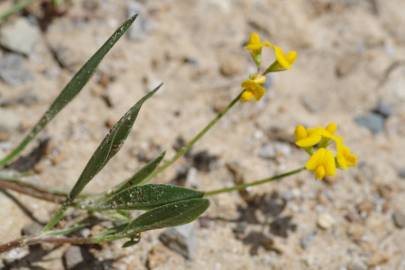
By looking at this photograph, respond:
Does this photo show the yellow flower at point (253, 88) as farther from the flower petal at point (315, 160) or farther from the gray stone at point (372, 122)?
the gray stone at point (372, 122)

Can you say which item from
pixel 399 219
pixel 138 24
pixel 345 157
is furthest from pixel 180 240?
pixel 138 24

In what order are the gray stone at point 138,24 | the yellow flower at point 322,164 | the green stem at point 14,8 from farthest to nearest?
1. the gray stone at point 138,24
2. the green stem at point 14,8
3. the yellow flower at point 322,164

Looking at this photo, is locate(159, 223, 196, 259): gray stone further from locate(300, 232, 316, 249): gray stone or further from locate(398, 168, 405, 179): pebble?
locate(398, 168, 405, 179): pebble

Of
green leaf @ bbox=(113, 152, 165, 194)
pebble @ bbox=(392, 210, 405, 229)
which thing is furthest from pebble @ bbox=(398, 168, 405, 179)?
green leaf @ bbox=(113, 152, 165, 194)

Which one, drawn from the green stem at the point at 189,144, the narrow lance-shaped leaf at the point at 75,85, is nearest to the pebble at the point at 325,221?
the green stem at the point at 189,144

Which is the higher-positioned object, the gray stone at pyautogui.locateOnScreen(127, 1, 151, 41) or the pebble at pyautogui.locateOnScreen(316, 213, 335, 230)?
the gray stone at pyautogui.locateOnScreen(127, 1, 151, 41)

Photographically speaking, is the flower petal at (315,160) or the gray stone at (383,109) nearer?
the flower petal at (315,160)

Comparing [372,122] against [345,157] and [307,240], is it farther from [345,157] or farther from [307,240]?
[345,157]
